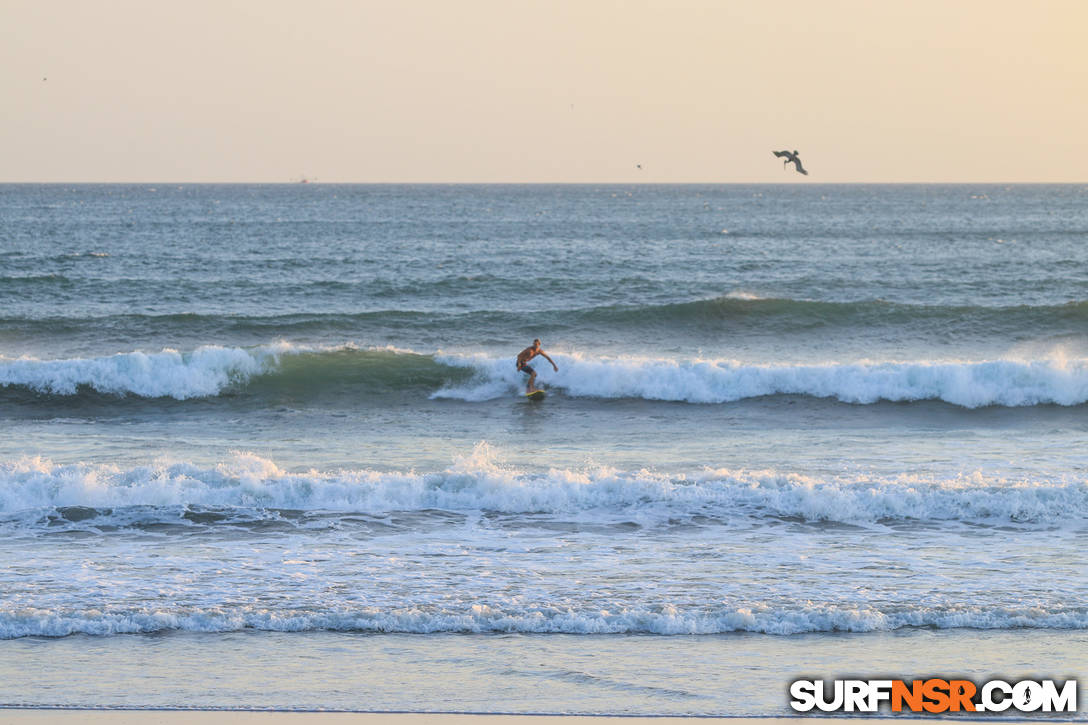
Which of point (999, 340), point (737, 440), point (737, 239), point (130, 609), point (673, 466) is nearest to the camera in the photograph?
point (130, 609)

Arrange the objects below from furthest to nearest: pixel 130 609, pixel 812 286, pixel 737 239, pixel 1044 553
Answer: pixel 737 239, pixel 812 286, pixel 1044 553, pixel 130 609

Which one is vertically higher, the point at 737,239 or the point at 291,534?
the point at 737,239

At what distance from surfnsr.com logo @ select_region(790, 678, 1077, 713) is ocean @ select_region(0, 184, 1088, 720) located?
0.64 ft

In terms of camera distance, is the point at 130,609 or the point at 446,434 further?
the point at 446,434

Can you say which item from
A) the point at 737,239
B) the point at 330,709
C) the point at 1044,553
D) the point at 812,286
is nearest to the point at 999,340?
the point at 812,286

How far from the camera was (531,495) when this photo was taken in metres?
11.6

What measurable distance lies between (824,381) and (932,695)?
13.1 metres

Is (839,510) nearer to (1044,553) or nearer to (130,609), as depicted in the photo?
(1044,553)

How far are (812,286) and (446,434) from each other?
2066cm

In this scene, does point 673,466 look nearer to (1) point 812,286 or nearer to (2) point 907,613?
(2) point 907,613

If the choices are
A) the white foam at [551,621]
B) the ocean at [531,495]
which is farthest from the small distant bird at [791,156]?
the white foam at [551,621]

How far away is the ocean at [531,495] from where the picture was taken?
23.5 feet

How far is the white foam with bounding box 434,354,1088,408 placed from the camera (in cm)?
1870

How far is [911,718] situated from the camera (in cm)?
633
